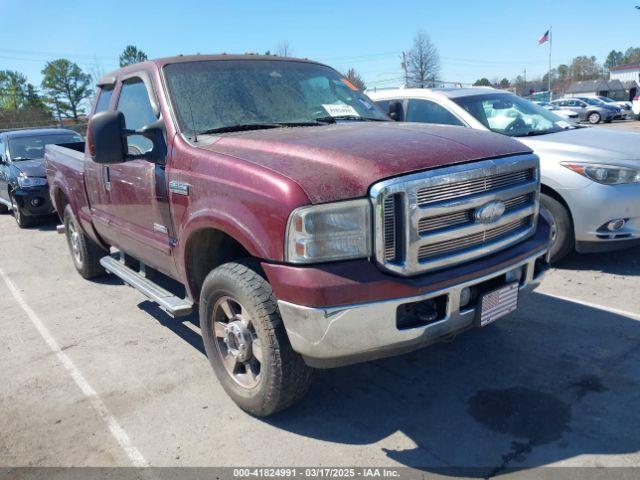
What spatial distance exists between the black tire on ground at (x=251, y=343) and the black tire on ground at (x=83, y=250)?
323 cm

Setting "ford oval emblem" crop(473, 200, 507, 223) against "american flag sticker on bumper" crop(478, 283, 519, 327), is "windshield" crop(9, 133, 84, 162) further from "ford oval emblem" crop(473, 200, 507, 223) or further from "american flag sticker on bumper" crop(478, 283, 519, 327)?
"american flag sticker on bumper" crop(478, 283, 519, 327)

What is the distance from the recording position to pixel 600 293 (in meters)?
4.95

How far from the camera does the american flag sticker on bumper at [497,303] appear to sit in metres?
2.94

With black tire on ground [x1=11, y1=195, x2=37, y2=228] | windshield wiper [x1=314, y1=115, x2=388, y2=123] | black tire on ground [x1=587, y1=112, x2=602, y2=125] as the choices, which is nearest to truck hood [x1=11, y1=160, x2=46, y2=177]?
black tire on ground [x1=11, y1=195, x2=37, y2=228]

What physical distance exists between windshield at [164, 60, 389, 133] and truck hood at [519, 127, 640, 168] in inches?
82.7

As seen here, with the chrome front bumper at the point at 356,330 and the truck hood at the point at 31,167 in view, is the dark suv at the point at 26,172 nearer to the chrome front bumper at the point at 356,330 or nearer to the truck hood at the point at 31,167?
the truck hood at the point at 31,167

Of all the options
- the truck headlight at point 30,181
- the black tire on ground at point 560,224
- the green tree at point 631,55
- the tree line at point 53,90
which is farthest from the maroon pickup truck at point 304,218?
the green tree at point 631,55

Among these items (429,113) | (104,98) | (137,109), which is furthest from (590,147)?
(104,98)

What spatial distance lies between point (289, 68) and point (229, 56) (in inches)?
19.0

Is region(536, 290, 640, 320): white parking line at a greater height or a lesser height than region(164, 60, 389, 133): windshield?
lesser

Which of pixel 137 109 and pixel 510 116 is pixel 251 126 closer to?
pixel 137 109

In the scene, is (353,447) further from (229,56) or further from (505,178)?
(229,56)


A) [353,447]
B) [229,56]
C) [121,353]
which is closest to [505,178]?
[353,447]

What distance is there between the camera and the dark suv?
10195mm
